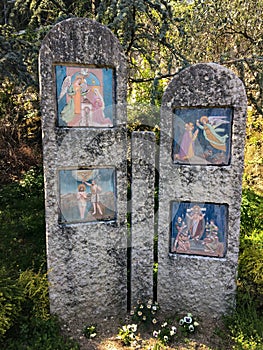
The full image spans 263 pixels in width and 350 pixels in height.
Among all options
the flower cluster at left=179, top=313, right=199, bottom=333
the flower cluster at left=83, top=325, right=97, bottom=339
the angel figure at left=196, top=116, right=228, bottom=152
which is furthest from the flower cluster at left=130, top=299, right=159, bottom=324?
the angel figure at left=196, top=116, right=228, bottom=152

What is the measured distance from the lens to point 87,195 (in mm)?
3365

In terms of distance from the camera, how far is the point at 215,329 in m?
3.39

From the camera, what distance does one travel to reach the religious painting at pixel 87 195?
3.29 meters

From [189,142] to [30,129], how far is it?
5.10 m

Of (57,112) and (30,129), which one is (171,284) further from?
(30,129)

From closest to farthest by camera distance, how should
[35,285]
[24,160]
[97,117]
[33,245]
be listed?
[97,117]
[35,285]
[33,245]
[24,160]

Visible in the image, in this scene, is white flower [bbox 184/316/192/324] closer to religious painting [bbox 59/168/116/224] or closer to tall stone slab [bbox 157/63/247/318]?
tall stone slab [bbox 157/63/247/318]

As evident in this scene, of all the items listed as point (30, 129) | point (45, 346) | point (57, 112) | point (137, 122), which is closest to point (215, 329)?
point (45, 346)

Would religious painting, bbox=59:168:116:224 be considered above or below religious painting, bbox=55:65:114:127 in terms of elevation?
below

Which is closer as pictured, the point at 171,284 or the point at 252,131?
the point at 171,284

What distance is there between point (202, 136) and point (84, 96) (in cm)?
130

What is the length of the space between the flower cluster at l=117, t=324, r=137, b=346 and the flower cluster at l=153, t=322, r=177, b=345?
23 cm

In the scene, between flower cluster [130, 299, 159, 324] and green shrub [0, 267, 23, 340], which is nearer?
green shrub [0, 267, 23, 340]

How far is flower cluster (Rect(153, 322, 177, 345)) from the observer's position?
3.18 meters
